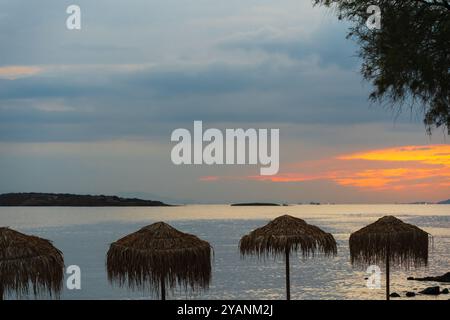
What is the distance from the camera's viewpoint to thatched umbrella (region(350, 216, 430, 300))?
1997 centimetres

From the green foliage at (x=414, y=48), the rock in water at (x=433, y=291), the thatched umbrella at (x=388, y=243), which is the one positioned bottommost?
the rock in water at (x=433, y=291)

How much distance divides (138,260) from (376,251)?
967cm

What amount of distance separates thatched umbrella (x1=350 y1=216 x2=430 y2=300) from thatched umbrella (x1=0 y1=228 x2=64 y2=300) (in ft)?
37.7

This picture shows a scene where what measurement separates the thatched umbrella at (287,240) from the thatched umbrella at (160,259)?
318 cm

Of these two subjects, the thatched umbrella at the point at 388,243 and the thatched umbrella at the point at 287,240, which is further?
the thatched umbrella at the point at 388,243

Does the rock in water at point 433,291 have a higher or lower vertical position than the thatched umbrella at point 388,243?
lower

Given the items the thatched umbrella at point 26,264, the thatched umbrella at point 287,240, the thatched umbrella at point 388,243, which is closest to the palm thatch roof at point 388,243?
the thatched umbrella at point 388,243

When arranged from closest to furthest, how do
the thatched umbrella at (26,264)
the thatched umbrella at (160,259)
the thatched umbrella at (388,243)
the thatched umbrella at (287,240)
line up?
the thatched umbrella at (26,264) → the thatched umbrella at (160,259) → the thatched umbrella at (287,240) → the thatched umbrella at (388,243)

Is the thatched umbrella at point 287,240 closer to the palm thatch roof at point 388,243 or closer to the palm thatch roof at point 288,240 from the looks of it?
the palm thatch roof at point 288,240

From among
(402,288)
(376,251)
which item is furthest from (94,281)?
(376,251)

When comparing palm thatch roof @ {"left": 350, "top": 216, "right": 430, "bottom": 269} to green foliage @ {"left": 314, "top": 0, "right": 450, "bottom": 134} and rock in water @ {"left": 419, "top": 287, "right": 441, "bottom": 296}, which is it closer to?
green foliage @ {"left": 314, "top": 0, "right": 450, "bottom": 134}

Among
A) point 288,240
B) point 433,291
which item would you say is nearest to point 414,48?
point 288,240

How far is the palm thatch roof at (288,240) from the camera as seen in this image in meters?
16.3
